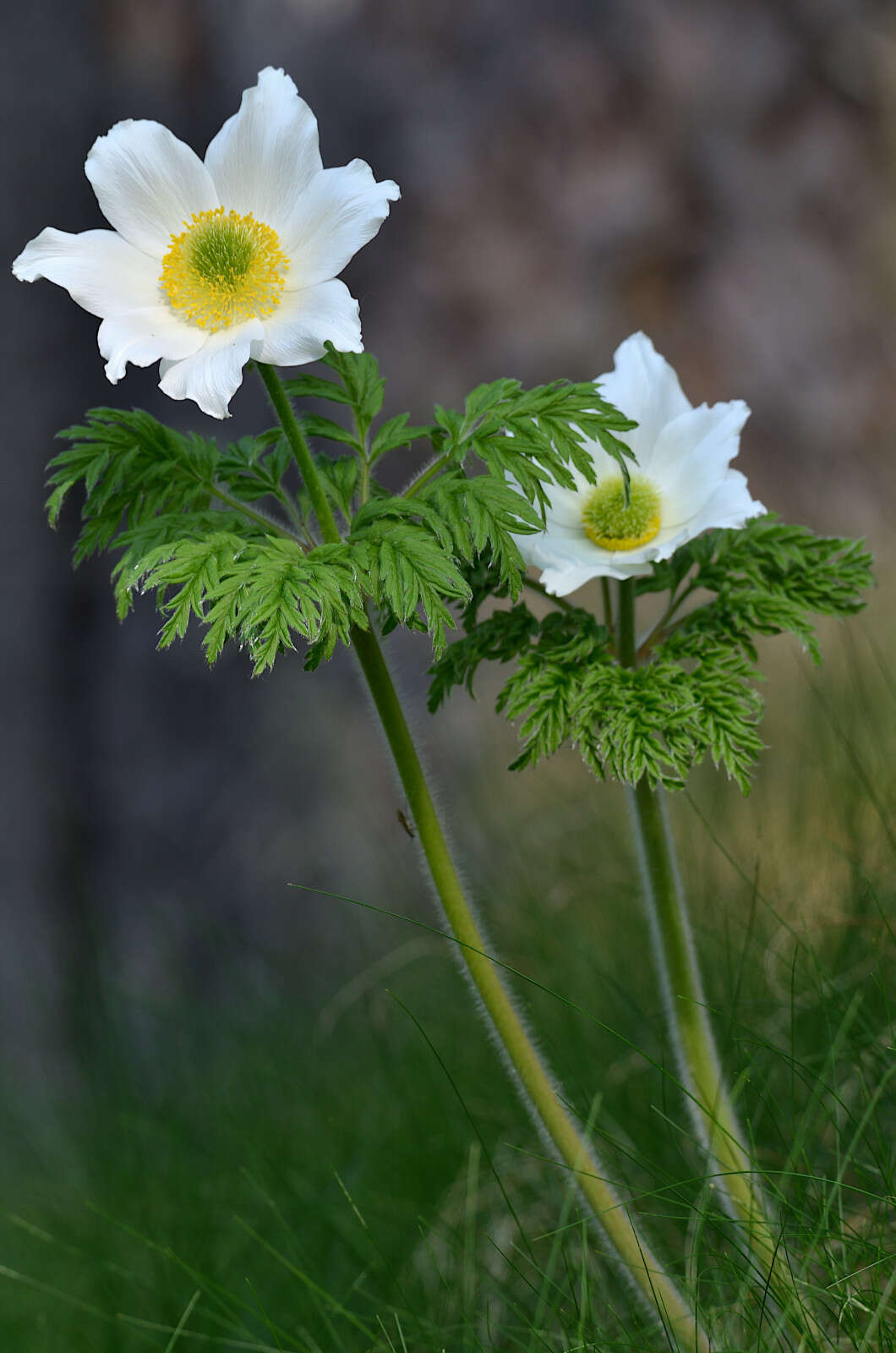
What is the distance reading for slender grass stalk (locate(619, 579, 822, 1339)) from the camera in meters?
1.06

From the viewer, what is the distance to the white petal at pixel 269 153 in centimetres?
91

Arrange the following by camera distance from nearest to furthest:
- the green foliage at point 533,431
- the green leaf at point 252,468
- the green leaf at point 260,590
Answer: the green leaf at point 260,590 → the green foliage at point 533,431 → the green leaf at point 252,468

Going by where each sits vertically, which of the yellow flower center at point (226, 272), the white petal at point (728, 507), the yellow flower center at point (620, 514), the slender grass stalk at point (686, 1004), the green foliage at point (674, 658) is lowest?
the slender grass stalk at point (686, 1004)

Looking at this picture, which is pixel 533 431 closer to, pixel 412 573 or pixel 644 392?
pixel 412 573

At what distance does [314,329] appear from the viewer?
85cm

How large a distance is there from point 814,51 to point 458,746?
5.90 feet

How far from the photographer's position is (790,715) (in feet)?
8.41

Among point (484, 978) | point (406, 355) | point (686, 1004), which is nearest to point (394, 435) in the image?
point (484, 978)

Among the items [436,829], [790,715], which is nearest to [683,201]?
[790,715]

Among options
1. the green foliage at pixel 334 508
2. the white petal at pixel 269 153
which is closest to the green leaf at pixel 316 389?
the green foliage at pixel 334 508

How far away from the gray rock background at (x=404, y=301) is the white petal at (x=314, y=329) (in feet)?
5.87

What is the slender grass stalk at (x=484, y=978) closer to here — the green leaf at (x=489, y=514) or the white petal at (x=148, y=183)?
the green leaf at (x=489, y=514)

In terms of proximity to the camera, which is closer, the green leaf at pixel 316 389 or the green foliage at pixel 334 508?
the green foliage at pixel 334 508

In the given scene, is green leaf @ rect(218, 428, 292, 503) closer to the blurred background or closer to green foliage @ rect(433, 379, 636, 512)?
green foliage @ rect(433, 379, 636, 512)
